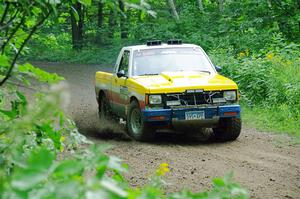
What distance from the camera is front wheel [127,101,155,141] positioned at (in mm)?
10914

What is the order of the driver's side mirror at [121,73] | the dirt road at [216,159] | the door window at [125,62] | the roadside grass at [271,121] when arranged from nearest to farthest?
1. the dirt road at [216,159]
2. the driver's side mirror at [121,73]
3. the door window at [125,62]
4. the roadside grass at [271,121]

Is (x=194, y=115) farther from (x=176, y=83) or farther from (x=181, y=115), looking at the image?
(x=176, y=83)

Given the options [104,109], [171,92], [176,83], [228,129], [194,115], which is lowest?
[104,109]

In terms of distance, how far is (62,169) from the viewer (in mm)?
1412

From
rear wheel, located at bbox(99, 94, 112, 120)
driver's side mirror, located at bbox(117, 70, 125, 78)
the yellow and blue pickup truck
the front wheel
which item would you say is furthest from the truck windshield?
rear wheel, located at bbox(99, 94, 112, 120)

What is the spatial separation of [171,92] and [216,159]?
1.63m

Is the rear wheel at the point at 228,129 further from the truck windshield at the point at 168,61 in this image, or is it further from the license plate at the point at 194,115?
the truck windshield at the point at 168,61

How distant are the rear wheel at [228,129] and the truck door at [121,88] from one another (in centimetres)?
185

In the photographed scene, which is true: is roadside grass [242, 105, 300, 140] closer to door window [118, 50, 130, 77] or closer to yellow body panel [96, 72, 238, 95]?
yellow body panel [96, 72, 238, 95]

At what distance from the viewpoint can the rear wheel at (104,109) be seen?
13375mm

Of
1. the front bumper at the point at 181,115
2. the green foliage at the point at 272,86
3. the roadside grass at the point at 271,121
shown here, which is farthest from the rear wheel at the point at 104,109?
the green foliage at the point at 272,86

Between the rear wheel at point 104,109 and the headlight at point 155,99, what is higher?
the headlight at point 155,99

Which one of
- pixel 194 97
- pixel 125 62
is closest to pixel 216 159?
pixel 194 97

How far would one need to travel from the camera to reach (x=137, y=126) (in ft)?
37.0
